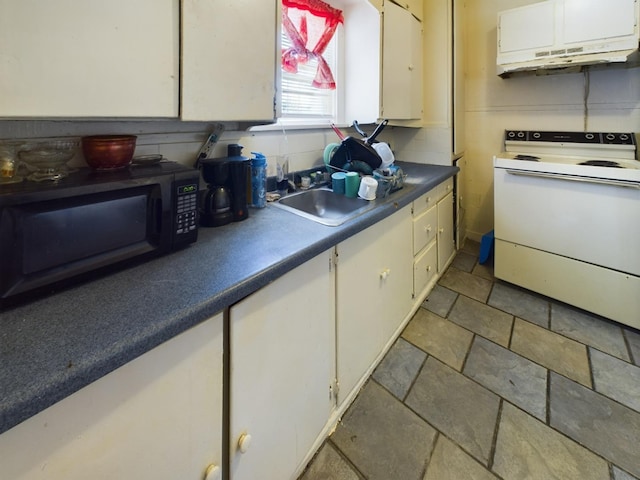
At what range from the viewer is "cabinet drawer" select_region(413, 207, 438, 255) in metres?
1.94

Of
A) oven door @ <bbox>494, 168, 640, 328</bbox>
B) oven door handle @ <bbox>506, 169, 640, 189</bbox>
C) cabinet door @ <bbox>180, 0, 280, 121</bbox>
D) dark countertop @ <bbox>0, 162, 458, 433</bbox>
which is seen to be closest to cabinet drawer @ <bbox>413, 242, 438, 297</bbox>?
oven door @ <bbox>494, 168, 640, 328</bbox>

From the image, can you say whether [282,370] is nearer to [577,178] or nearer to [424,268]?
[424,268]

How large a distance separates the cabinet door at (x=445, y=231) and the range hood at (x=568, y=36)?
1.11 meters

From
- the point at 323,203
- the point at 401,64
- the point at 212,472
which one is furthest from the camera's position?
the point at 401,64

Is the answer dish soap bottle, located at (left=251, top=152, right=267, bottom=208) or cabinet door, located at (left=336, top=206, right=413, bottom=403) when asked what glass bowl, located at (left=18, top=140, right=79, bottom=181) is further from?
cabinet door, located at (left=336, top=206, right=413, bottom=403)

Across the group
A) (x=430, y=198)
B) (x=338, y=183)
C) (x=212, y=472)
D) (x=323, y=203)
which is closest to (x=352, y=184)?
(x=338, y=183)

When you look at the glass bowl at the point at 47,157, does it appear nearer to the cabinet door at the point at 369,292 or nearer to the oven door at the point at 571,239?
the cabinet door at the point at 369,292

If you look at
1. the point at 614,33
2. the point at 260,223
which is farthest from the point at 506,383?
the point at 614,33

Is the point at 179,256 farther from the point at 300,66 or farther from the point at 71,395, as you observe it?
the point at 300,66

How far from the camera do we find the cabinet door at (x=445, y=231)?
244cm

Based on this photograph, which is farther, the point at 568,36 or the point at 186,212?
the point at 568,36

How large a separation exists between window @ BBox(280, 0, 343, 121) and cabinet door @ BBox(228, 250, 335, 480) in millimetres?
1263

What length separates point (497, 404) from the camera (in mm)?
1439

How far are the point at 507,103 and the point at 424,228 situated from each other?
167cm
